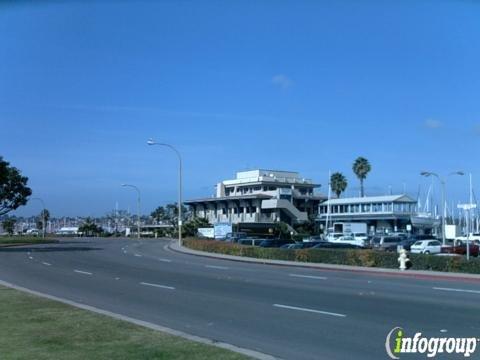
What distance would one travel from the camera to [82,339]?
993 cm

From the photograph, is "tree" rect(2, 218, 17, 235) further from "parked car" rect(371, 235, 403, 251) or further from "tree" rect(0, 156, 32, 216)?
"parked car" rect(371, 235, 403, 251)

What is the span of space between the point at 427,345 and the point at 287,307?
5518 mm

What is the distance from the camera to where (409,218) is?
336 ft

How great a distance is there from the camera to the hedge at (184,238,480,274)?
28.3 meters

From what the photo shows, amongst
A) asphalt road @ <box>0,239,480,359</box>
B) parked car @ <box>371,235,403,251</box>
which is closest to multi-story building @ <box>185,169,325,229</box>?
parked car @ <box>371,235,403,251</box>

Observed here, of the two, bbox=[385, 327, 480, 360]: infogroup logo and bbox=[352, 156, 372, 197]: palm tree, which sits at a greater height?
bbox=[352, 156, 372, 197]: palm tree

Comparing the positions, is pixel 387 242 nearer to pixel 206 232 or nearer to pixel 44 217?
pixel 206 232

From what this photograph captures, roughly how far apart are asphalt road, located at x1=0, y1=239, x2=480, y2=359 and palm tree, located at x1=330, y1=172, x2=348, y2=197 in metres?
95.5

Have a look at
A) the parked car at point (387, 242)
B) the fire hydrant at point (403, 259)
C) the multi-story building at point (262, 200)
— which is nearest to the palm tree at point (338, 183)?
the multi-story building at point (262, 200)

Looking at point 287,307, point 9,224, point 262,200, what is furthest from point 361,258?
point 9,224

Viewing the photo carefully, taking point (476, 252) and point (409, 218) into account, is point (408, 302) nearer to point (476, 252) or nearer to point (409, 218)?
point (476, 252)

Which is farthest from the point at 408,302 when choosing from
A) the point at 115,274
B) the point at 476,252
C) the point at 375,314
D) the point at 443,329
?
the point at 476,252

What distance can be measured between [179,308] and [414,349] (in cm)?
669

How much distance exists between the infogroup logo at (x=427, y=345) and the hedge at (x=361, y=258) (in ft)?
59.0
